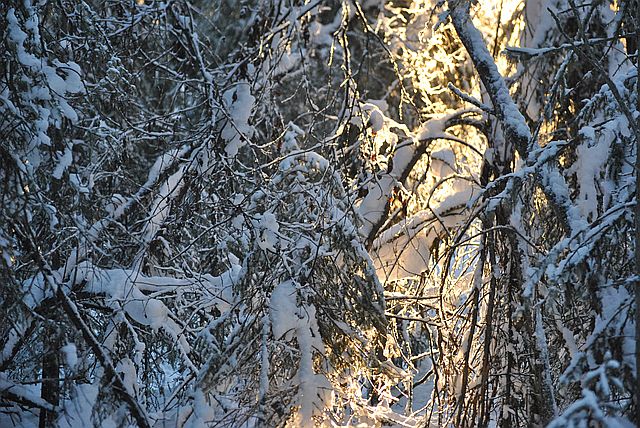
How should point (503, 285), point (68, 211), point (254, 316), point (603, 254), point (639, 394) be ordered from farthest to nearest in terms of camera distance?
point (503, 285), point (68, 211), point (254, 316), point (603, 254), point (639, 394)

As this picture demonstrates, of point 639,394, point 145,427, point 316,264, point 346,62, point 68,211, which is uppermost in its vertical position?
point 346,62

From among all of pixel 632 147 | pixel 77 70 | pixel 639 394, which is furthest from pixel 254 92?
pixel 639 394

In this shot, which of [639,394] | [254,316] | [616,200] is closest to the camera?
[639,394]

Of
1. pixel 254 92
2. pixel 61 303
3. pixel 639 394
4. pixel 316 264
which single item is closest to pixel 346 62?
pixel 254 92

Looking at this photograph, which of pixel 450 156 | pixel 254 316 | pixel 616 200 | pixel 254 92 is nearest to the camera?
pixel 616 200

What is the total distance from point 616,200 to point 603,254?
1.69 ft

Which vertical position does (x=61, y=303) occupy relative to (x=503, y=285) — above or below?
below

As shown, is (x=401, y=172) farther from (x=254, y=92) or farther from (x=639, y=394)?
(x=639, y=394)

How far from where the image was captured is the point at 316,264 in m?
3.85

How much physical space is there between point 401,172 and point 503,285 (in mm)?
1414

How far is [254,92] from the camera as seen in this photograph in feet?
16.8

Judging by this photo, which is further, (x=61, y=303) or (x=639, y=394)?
(x=61, y=303)

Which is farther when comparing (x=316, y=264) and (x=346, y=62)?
(x=346, y=62)

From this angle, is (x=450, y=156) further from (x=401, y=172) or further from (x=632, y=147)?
(x=632, y=147)
